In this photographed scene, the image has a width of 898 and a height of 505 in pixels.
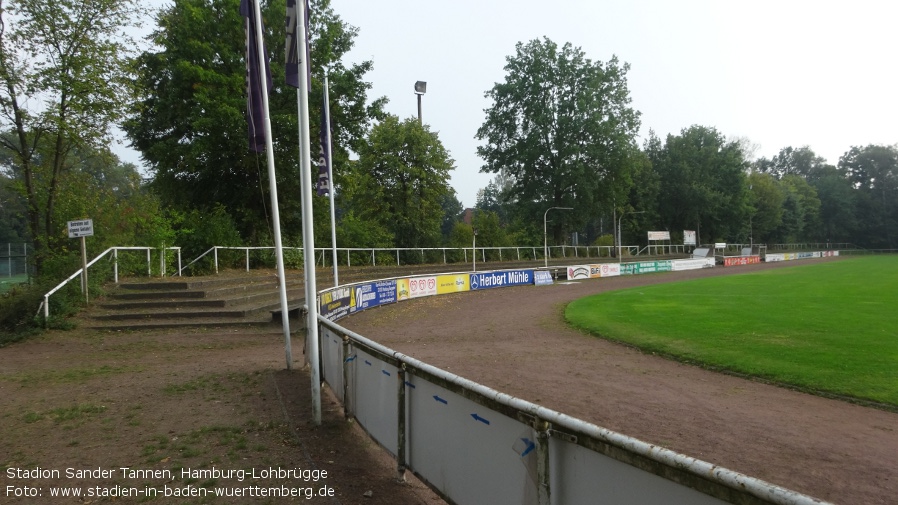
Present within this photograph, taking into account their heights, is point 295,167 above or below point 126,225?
above

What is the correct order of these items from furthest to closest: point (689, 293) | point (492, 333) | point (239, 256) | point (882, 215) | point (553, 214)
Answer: point (882, 215)
point (553, 214)
point (689, 293)
point (239, 256)
point (492, 333)

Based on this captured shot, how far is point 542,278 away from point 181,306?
2710 centimetres

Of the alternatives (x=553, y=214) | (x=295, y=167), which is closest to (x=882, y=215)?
(x=553, y=214)

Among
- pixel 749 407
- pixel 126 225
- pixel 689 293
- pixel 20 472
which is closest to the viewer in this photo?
pixel 20 472

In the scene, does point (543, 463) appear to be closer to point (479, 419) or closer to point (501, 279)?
point (479, 419)

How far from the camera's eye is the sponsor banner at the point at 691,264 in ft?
197

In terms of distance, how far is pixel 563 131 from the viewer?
198 ft

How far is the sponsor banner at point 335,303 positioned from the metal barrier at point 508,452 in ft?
35.7

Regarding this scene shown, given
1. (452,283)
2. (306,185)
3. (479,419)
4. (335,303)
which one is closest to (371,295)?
(335,303)

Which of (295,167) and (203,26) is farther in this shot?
(295,167)

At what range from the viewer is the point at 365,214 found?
165ft

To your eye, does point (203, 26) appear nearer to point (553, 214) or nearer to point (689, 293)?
point (689, 293)

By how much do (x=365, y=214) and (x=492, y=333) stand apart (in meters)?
33.5

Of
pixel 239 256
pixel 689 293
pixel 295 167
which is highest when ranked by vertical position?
pixel 295 167
